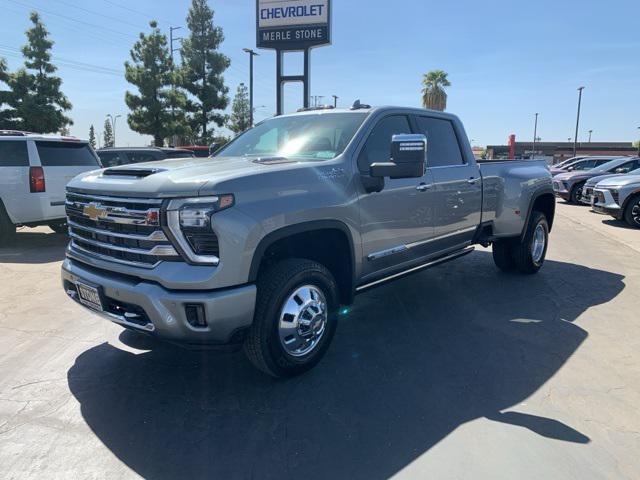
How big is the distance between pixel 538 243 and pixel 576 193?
12.8 meters

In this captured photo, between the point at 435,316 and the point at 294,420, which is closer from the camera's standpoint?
the point at 294,420

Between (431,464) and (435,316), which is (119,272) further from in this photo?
(435,316)

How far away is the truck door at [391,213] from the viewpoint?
4.01 m

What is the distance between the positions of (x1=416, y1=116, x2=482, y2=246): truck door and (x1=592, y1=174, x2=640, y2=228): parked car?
25.0ft

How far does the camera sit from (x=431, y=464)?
266 centimetres

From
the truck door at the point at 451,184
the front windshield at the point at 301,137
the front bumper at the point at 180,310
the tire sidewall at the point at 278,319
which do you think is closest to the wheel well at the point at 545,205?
the truck door at the point at 451,184

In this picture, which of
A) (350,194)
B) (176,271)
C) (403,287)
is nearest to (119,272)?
(176,271)

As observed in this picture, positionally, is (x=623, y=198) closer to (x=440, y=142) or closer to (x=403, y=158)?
(x=440, y=142)

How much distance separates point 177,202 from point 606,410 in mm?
3037

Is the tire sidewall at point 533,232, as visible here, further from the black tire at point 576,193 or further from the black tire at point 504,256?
the black tire at point 576,193

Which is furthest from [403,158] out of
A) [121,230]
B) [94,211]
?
[94,211]

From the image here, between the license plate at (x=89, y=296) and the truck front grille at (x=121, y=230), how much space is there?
23 cm

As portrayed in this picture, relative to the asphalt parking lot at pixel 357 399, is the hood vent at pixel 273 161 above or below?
above

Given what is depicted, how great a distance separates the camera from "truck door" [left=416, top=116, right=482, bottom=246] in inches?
196
